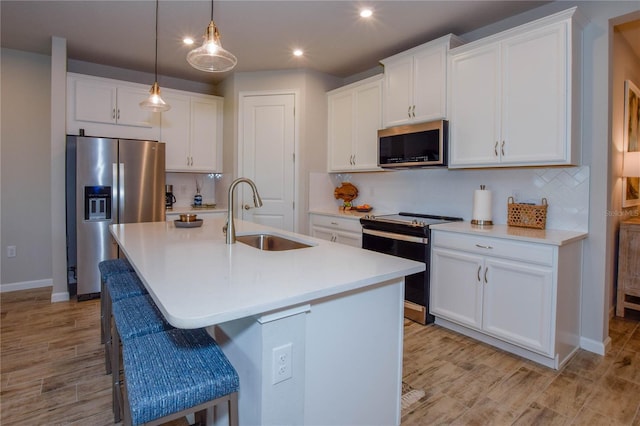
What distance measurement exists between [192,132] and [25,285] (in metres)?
2.56

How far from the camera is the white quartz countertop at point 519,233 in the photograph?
227cm

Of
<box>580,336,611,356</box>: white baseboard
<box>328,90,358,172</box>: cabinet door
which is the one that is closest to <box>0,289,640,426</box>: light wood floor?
<box>580,336,611,356</box>: white baseboard

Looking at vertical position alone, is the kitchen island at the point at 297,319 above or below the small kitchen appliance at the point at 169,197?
below

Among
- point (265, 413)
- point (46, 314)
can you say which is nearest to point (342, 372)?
point (265, 413)

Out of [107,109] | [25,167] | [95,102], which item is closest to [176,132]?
[107,109]

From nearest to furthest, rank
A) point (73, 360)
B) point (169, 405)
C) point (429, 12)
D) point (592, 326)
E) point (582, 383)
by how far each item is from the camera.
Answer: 1. point (169, 405)
2. point (582, 383)
3. point (73, 360)
4. point (592, 326)
5. point (429, 12)

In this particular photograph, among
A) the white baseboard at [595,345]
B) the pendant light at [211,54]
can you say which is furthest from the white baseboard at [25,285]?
the white baseboard at [595,345]

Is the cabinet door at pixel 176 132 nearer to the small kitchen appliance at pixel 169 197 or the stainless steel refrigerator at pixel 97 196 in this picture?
the small kitchen appliance at pixel 169 197

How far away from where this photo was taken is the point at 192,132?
4.46m

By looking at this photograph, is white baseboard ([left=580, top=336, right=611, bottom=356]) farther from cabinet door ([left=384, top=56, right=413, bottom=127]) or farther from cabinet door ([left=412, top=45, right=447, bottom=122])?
cabinet door ([left=384, top=56, right=413, bottom=127])

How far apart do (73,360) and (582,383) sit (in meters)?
3.30

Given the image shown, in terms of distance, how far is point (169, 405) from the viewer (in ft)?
3.34

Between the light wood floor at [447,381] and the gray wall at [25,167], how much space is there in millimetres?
1277

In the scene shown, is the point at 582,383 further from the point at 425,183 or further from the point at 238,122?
the point at 238,122
